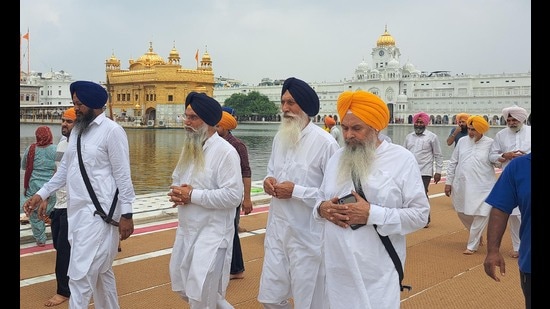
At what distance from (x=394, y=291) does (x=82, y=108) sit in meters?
2.46

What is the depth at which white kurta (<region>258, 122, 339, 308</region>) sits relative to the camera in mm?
3504

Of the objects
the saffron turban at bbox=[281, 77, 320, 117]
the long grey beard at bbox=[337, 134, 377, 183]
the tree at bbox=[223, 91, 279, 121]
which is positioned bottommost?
the long grey beard at bbox=[337, 134, 377, 183]

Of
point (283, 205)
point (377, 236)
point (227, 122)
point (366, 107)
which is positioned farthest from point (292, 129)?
point (227, 122)

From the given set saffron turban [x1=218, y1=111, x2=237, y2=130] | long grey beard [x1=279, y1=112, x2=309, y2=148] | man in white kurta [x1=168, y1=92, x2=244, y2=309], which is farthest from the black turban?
saffron turban [x1=218, y1=111, x2=237, y2=130]

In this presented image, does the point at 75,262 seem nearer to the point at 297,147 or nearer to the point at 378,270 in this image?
the point at 297,147

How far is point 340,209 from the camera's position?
9.09ft

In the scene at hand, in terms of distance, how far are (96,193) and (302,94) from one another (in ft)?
5.09

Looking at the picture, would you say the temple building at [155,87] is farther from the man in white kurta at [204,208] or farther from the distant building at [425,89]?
the man in white kurta at [204,208]

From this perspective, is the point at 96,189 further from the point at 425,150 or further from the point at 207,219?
the point at 425,150

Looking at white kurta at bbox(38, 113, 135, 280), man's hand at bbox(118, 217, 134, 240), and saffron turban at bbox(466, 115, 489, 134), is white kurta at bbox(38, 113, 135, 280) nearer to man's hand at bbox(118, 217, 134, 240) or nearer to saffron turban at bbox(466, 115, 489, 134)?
man's hand at bbox(118, 217, 134, 240)

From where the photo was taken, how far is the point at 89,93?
3898 mm

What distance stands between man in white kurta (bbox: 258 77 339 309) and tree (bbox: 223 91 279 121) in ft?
317

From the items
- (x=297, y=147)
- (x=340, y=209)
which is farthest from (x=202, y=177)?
(x=340, y=209)

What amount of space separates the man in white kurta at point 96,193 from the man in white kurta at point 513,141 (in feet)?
14.0
